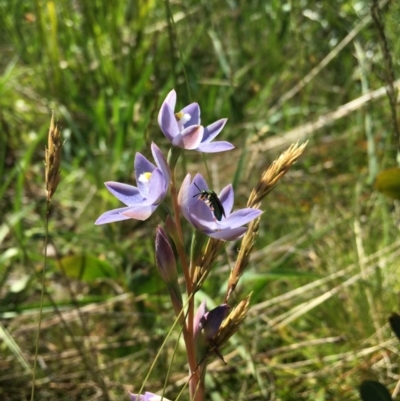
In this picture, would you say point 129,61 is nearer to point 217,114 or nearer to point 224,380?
point 217,114

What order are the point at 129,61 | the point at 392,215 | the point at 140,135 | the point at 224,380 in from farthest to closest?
1. the point at 129,61
2. the point at 140,135
3. the point at 392,215
4. the point at 224,380

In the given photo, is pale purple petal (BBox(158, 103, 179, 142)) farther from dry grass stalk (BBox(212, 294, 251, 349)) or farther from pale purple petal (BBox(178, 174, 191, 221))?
dry grass stalk (BBox(212, 294, 251, 349))

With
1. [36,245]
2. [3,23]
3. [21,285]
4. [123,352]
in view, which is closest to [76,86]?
[3,23]

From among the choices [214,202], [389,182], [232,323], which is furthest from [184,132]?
[389,182]

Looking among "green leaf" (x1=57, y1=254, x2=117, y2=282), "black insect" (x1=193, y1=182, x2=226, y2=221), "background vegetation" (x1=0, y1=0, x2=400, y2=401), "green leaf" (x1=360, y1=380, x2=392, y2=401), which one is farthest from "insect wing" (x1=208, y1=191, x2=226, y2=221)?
"green leaf" (x1=57, y1=254, x2=117, y2=282)

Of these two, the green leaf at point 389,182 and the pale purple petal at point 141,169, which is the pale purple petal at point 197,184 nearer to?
the pale purple petal at point 141,169

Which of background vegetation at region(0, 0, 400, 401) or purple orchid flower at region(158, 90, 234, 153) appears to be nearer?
purple orchid flower at region(158, 90, 234, 153)
